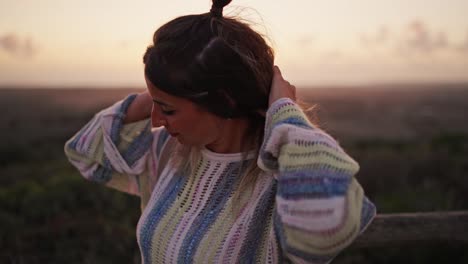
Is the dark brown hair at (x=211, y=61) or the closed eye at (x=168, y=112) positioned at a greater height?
the dark brown hair at (x=211, y=61)

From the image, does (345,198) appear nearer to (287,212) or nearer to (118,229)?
(287,212)

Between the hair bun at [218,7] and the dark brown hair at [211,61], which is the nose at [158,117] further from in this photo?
the hair bun at [218,7]

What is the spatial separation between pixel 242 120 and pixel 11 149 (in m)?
11.3

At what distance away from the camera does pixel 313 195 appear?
1.30m

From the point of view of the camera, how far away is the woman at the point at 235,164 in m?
1.32

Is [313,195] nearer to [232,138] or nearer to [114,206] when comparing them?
[232,138]

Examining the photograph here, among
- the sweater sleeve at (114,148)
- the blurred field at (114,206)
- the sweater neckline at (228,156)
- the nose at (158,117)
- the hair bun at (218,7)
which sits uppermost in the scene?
the hair bun at (218,7)

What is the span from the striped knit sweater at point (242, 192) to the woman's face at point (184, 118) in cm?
13

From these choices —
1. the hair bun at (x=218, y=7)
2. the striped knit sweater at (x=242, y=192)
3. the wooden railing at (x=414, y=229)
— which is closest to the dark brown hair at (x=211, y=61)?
the hair bun at (x=218, y=7)

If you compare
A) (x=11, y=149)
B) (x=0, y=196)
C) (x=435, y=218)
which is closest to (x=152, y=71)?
(x=435, y=218)

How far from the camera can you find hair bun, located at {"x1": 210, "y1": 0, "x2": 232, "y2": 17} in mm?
1532

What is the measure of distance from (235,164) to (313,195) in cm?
41

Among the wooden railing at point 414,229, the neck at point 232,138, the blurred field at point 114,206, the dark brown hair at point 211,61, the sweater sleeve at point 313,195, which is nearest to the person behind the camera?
the sweater sleeve at point 313,195

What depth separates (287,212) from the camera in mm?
1337
